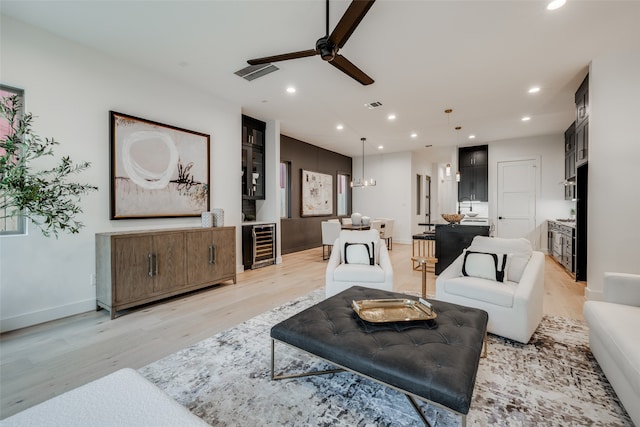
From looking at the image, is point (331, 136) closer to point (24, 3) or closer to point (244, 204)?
point (244, 204)

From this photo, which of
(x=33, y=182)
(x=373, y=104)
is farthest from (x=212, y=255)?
(x=373, y=104)

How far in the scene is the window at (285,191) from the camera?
701 cm

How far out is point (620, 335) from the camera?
64.7 inches

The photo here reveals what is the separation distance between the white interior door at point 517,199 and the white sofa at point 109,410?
837 cm

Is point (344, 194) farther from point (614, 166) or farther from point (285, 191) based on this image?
point (614, 166)

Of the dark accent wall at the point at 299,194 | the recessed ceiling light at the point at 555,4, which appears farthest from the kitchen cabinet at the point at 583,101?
the dark accent wall at the point at 299,194

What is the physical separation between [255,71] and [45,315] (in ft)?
11.6

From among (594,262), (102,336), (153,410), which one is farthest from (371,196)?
(153,410)

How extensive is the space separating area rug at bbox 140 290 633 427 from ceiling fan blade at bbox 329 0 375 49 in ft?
8.10

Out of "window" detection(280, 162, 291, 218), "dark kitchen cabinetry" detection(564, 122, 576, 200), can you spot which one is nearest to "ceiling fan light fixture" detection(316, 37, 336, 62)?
"window" detection(280, 162, 291, 218)

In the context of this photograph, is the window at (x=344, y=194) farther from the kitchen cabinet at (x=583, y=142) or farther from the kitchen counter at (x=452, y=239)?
the kitchen cabinet at (x=583, y=142)

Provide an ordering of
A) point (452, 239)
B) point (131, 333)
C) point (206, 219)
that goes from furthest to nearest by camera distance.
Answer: point (452, 239), point (206, 219), point (131, 333)

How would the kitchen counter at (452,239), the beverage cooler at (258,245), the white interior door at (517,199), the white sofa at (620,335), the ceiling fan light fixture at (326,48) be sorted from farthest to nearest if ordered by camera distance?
the white interior door at (517,199) < the beverage cooler at (258,245) < the kitchen counter at (452,239) < the ceiling fan light fixture at (326,48) < the white sofa at (620,335)

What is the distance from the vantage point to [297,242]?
24.0 ft
